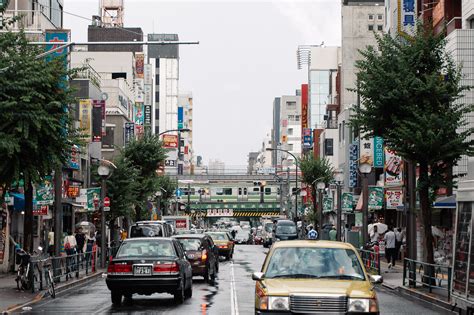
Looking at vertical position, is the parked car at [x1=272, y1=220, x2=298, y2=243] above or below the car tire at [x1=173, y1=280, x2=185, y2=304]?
below

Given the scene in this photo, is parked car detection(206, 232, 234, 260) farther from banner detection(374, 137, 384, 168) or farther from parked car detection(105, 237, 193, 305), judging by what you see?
parked car detection(105, 237, 193, 305)

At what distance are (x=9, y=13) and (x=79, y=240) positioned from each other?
13.3 meters

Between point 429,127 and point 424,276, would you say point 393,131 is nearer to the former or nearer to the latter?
point 429,127

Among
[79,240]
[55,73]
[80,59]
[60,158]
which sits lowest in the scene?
[79,240]

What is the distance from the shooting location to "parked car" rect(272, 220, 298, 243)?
75094mm

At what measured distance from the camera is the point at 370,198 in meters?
47.0

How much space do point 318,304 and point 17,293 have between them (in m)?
15.6

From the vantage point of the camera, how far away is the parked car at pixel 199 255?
105 feet

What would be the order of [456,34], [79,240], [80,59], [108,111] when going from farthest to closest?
[80,59] < [108,111] < [79,240] < [456,34]

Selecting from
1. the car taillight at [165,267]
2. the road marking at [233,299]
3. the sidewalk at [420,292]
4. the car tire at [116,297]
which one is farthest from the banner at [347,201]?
the car taillight at [165,267]

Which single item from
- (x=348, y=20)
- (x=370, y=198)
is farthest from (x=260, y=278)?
(x=348, y=20)

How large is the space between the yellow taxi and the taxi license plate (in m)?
7.68

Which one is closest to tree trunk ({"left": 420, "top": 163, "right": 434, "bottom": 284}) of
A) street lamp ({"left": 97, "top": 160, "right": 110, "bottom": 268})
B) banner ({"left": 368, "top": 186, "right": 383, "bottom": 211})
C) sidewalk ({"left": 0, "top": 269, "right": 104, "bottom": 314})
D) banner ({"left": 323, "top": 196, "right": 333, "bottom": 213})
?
sidewalk ({"left": 0, "top": 269, "right": 104, "bottom": 314})

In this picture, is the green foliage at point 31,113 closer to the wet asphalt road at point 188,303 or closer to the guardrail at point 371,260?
the wet asphalt road at point 188,303
